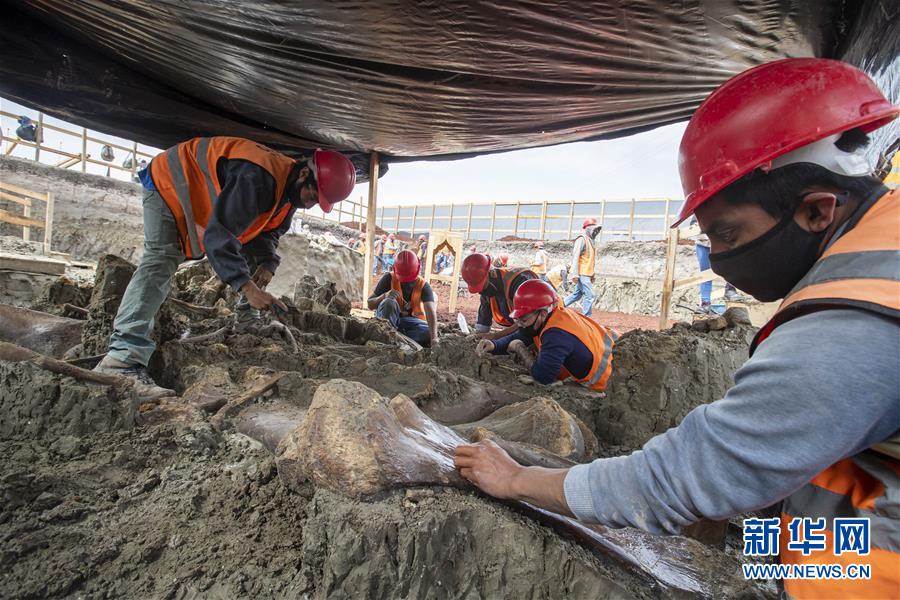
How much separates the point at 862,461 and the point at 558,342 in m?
2.62

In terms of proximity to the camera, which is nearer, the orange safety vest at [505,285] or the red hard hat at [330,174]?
the red hard hat at [330,174]

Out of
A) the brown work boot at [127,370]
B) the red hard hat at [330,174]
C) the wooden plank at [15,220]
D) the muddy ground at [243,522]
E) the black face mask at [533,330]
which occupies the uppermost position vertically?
the red hard hat at [330,174]

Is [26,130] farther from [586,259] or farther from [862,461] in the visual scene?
[862,461]

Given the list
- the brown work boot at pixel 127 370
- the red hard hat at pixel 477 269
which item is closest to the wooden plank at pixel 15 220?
the brown work boot at pixel 127 370

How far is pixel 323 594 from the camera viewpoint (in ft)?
3.54

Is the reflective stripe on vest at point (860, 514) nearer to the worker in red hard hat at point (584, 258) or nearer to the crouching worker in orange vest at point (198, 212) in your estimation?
the crouching worker in orange vest at point (198, 212)

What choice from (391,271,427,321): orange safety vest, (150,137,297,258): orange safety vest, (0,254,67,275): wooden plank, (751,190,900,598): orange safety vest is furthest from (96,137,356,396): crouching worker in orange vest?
(391,271,427,321): orange safety vest

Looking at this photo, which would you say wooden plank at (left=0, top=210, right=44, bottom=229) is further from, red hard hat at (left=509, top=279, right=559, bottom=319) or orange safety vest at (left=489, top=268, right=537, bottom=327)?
red hard hat at (left=509, top=279, right=559, bottom=319)

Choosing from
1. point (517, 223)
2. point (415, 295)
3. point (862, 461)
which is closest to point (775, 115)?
point (862, 461)

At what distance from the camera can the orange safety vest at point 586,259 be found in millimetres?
10445

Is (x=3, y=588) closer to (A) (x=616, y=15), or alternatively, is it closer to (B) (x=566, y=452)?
(B) (x=566, y=452)

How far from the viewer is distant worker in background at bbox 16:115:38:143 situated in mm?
13930

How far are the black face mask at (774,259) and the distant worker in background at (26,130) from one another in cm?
1989

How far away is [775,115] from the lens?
3.28 ft
